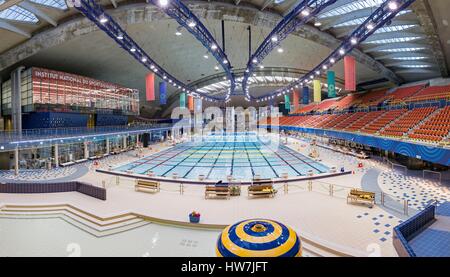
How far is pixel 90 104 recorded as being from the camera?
94.6ft

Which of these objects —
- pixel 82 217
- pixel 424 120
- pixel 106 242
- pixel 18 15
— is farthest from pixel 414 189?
pixel 18 15

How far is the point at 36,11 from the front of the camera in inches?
595

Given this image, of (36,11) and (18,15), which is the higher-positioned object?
(18,15)

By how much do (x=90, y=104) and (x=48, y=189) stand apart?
18960mm

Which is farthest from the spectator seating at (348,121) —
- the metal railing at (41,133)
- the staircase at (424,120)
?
the metal railing at (41,133)

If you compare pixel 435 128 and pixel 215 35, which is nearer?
pixel 435 128

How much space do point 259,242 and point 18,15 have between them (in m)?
21.3

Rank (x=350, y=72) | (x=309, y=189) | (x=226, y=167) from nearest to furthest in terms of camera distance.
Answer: (x=309, y=189), (x=350, y=72), (x=226, y=167)

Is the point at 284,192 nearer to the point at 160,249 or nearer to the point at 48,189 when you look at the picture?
the point at 160,249

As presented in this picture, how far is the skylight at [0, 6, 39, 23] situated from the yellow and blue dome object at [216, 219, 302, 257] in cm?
2007

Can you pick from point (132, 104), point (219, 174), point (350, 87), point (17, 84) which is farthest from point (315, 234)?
point (132, 104)

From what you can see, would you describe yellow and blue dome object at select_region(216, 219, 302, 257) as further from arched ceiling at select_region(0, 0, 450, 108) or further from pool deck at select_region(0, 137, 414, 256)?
arched ceiling at select_region(0, 0, 450, 108)

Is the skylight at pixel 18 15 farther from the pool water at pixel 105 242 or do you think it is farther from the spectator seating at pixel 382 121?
the spectator seating at pixel 382 121

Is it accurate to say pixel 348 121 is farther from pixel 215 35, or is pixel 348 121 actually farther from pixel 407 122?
pixel 215 35
